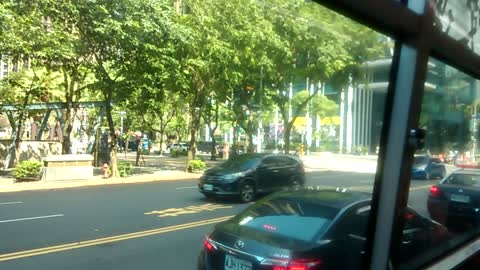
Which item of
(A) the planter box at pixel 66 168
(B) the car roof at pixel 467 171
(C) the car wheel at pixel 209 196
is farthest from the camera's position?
(A) the planter box at pixel 66 168

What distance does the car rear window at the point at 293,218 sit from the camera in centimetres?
282

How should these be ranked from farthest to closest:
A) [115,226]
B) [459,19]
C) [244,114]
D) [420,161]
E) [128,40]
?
[128,40], [115,226], [459,19], [420,161], [244,114]

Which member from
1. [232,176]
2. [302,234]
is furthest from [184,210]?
[302,234]

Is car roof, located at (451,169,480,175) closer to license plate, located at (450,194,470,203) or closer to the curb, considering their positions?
license plate, located at (450,194,470,203)

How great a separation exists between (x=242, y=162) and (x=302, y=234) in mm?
943

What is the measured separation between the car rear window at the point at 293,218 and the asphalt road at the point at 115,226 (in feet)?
1.03

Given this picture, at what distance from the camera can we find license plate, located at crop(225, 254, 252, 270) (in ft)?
9.34

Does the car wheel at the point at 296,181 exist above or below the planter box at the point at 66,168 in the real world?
above

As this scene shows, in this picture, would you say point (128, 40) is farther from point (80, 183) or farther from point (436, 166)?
point (80, 183)

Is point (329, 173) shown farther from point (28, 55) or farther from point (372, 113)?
point (28, 55)

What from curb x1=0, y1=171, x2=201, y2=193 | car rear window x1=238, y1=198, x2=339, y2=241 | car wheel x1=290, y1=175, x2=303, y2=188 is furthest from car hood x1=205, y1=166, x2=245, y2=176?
curb x1=0, y1=171, x2=201, y2=193

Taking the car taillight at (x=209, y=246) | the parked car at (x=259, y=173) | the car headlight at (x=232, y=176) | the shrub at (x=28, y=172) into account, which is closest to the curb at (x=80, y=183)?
the shrub at (x=28, y=172)

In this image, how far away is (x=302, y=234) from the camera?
2.81 m

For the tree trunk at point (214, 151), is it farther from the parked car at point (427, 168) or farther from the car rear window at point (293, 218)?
the parked car at point (427, 168)
